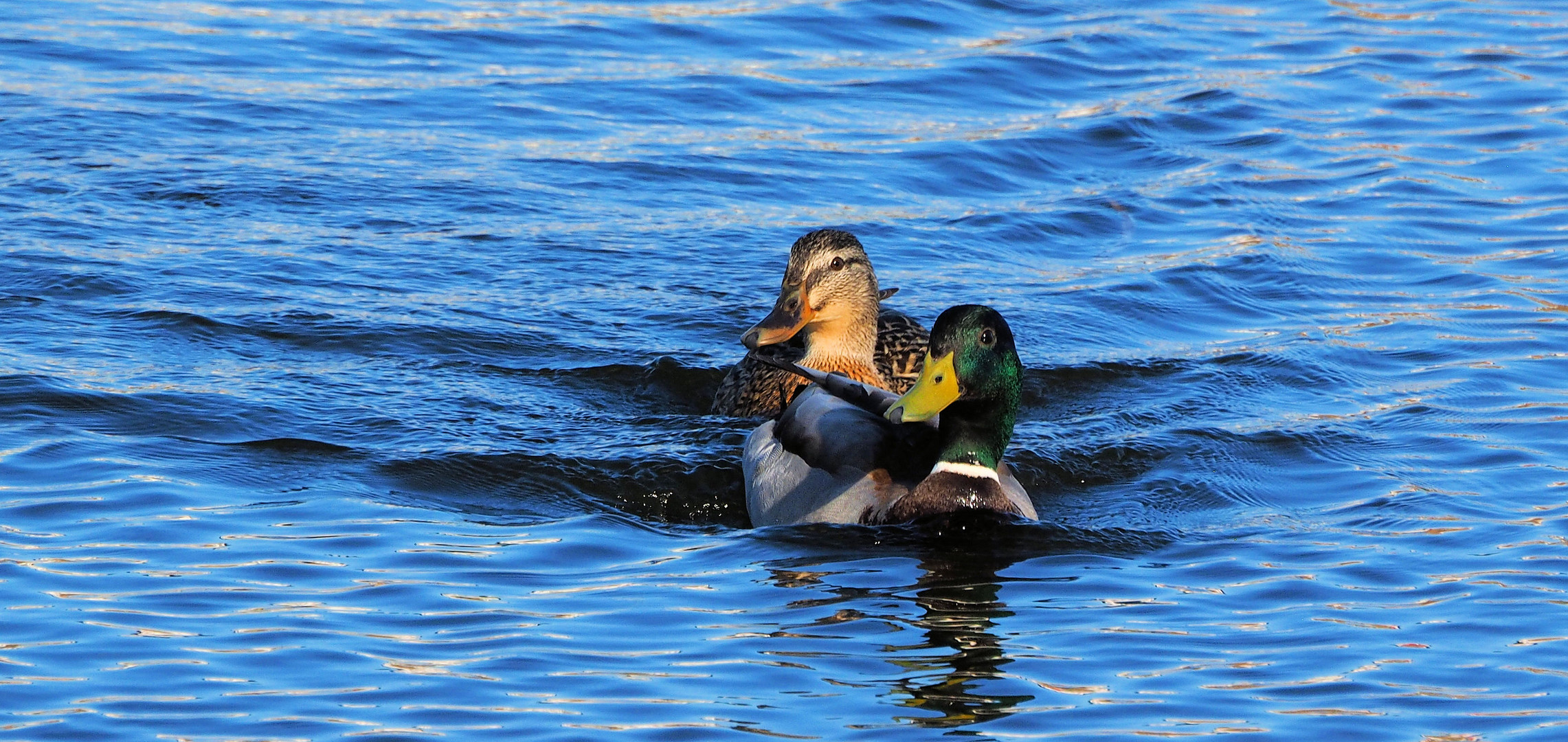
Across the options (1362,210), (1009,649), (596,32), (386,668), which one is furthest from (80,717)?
(596,32)

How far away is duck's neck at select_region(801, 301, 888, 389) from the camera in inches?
367

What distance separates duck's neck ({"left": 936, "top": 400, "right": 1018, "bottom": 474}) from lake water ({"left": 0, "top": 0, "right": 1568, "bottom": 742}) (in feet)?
1.02

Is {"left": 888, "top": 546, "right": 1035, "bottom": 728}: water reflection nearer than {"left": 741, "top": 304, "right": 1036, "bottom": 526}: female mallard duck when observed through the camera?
Yes

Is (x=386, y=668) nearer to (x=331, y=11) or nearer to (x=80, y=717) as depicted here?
(x=80, y=717)

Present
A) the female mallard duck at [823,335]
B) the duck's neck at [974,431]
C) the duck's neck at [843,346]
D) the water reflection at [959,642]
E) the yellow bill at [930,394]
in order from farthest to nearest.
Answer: the duck's neck at [843,346] → the female mallard duck at [823,335] → the duck's neck at [974,431] → the yellow bill at [930,394] → the water reflection at [959,642]

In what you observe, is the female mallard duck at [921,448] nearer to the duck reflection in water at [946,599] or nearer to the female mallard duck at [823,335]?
the duck reflection in water at [946,599]

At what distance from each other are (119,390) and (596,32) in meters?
8.53

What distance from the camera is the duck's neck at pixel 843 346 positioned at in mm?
9320

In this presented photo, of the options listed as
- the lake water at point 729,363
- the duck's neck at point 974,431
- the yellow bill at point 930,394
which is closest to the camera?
the lake water at point 729,363

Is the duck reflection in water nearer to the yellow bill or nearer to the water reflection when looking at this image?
the water reflection

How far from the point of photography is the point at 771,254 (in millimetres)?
11523

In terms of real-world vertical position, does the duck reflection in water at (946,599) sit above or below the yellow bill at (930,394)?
below

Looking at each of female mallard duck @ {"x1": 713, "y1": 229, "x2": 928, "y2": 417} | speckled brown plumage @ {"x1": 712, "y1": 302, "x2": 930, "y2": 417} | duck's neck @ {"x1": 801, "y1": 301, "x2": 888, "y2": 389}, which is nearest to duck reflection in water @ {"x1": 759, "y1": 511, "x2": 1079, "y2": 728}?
speckled brown plumage @ {"x1": 712, "y1": 302, "x2": 930, "y2": 417}

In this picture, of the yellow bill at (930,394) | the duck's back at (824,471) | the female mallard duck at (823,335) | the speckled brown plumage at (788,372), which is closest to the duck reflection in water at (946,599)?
the duck's back at (824,471)
